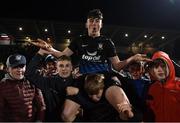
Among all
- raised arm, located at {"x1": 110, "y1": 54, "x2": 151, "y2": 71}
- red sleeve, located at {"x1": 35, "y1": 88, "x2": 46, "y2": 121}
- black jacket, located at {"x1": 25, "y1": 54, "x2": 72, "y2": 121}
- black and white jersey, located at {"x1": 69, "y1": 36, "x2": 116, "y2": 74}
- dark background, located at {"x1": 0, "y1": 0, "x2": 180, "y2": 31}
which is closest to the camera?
red sleeve, located at {"x1": 35, "y1": 88, "x2": 46, "y2": 121}

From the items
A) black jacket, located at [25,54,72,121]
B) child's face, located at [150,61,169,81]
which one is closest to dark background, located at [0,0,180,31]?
child's face, located at [150,61,169,81]

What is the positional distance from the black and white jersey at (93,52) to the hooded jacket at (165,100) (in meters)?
0.72

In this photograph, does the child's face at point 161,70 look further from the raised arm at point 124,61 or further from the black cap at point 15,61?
the black cap at point 15,61

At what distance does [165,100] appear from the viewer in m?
4.09

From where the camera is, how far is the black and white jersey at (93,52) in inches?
169

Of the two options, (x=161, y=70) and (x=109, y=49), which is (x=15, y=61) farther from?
(x=161, y=70)

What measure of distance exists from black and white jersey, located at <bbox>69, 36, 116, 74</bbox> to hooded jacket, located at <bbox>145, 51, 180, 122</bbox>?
723mm

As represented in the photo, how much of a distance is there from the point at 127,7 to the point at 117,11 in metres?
0.64

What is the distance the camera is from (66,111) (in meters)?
3.70

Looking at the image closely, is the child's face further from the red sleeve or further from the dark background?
the dark background

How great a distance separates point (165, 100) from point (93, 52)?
3.88ft

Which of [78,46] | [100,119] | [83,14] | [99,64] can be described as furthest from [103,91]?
[83,14]

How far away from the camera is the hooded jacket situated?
405cm

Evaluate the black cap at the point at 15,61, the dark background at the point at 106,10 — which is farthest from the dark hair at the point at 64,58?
the dark background at the point at 106,10
